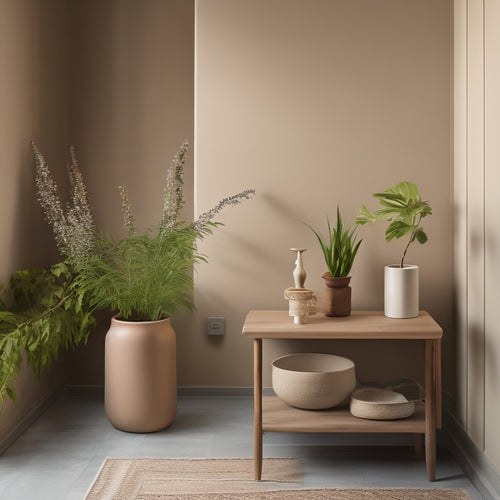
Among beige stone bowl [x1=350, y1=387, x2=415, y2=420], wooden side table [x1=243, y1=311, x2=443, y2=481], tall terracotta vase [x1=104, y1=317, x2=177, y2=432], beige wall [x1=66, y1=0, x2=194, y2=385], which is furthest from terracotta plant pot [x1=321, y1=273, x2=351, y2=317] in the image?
beige wall [x1=66, y1=0, x2=194, y2=385]

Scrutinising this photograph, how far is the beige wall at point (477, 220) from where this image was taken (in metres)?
2.07

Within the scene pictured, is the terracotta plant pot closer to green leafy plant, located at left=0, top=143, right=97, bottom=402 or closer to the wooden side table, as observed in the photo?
the wooden side table

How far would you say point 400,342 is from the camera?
2777 millimetres

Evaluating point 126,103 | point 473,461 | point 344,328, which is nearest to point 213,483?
point 344,328

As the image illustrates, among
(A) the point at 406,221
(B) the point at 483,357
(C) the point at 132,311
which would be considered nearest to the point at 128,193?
(C) the point at 132,311

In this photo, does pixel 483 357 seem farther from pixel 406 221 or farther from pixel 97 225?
pixel 97 225

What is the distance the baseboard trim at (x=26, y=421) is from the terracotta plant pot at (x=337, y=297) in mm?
1386

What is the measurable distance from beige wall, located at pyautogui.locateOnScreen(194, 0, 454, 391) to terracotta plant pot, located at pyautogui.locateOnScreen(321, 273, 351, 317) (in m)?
0.32

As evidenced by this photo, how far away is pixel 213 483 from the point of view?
212 centimetres

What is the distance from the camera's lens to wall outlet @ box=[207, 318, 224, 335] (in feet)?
9.42

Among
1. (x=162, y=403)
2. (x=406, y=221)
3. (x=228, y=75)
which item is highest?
(x=228, y=75)

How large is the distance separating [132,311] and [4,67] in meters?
1.16

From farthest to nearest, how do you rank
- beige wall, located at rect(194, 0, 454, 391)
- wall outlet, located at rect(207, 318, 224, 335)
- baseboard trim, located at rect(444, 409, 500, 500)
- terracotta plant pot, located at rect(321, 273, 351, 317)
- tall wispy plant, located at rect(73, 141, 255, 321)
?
wall outlet, located at rect(207, 318, 224, 335)
beige wall, located at rect(194, 0, 454, 391)
tall wispy plant, located at rect(73, 141, 255, 321)
terracotta plant pot, located at rect(321, 273, 351, 317)
baseboard trim, located at rect(444, 409, 500, 500)

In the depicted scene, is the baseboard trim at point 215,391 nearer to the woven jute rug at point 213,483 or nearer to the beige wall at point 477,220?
the woven jute rug at point 213,483
